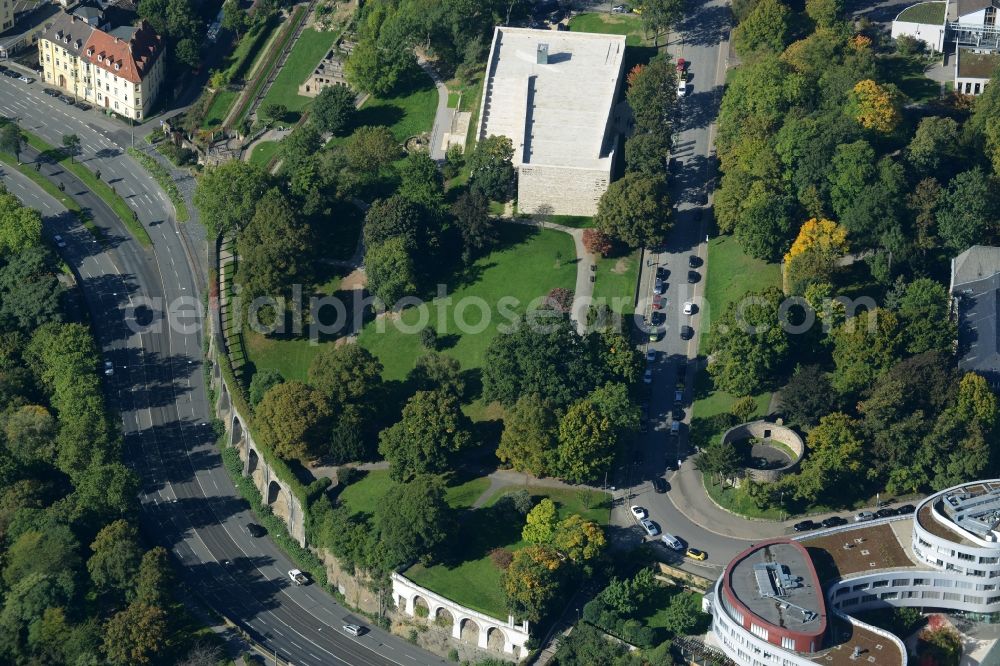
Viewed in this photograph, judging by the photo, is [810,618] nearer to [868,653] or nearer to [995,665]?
[868,653]

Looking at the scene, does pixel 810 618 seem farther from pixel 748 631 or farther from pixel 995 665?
pixel 995 665

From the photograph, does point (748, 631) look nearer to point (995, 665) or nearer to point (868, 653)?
point (868, 653)

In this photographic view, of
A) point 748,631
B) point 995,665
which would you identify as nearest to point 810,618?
point 748,631
